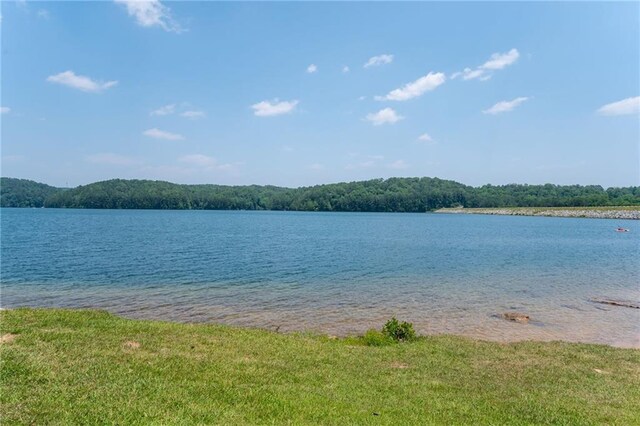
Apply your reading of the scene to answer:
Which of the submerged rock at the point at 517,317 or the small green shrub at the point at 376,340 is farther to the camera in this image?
the submerged rock at the point at 517,317

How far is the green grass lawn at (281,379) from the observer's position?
25.5 feet

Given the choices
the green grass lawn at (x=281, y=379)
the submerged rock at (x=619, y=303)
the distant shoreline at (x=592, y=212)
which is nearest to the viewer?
the green grass lawn at (x=281, y=379)

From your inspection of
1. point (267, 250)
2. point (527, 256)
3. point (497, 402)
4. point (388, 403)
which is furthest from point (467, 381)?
point (527, 256)

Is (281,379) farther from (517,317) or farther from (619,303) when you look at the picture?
(619,303)

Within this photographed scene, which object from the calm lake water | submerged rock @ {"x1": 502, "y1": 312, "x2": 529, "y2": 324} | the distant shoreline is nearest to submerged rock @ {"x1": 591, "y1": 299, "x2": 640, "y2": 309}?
the calm lake water

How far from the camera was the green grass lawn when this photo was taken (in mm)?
7785

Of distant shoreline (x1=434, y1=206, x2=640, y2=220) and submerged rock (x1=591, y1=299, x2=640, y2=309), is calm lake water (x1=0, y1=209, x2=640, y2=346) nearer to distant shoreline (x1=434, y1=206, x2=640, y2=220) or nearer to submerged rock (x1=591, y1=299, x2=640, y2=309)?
submerged rock (x1=591, y1=299, x2=640, y2=309)

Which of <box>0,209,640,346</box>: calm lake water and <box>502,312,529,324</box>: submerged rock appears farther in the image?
<box>502,312,529,324</box>: submerged rock

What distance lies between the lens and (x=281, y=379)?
9.88m

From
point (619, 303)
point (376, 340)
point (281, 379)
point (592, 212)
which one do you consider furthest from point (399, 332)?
point (592, 212)

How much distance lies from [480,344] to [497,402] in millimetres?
5806

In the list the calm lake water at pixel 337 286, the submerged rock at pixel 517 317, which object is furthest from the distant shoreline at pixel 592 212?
the submerged rock at pixel 517 317

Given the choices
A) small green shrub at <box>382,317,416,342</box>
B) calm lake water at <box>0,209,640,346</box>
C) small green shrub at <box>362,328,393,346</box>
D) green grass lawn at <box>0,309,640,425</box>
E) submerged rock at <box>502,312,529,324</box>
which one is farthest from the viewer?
submerged rock at <box>502,312,529,324</box>

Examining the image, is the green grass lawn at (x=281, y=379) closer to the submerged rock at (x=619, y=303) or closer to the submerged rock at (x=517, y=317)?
the submerged rock at (x=517, y=317)
